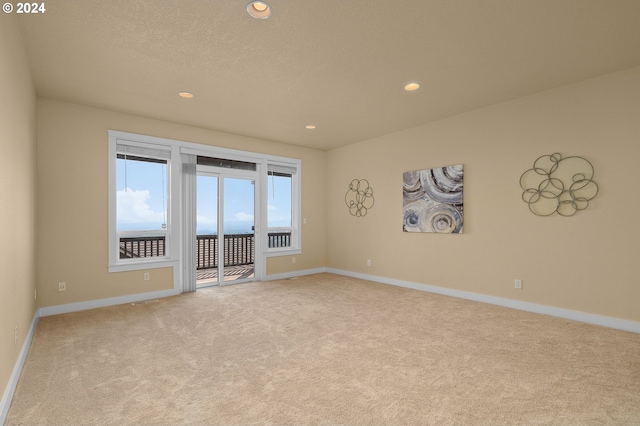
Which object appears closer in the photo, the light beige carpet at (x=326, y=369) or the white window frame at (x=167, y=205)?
the light beige carpet at (x=326, y=369)

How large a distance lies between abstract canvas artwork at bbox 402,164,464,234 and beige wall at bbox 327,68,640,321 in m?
0.12

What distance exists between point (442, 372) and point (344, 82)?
2980mm

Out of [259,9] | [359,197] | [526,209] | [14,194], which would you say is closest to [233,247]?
[359,197]

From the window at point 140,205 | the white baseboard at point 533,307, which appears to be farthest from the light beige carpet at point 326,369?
the window at point 140,205

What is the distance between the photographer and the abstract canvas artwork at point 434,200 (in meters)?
4.71

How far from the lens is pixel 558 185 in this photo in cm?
376

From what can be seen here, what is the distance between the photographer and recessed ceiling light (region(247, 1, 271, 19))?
2.27m

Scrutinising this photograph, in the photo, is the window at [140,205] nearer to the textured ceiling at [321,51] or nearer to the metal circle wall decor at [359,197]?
the textured ceiling at [321,51]

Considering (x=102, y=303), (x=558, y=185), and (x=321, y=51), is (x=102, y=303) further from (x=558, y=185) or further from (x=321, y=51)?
(x=558, y=185)

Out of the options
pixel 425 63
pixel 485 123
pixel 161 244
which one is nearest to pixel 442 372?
pixel 425 63

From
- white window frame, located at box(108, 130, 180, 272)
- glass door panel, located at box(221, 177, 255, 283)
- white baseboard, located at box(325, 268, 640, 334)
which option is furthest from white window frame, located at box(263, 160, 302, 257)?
white window frame, located at box(108, 130, 180, 272)

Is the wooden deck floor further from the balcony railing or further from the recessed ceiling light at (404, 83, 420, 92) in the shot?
the recessed ceiling light at (404, 83, 420, 92)

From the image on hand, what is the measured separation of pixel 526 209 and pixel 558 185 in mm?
436

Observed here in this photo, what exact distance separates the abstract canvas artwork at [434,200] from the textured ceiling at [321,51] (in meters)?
1.01
